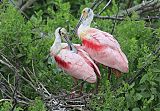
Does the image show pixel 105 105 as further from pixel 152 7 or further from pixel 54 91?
pixel 152 7

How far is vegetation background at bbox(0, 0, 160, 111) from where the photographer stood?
6.17 m

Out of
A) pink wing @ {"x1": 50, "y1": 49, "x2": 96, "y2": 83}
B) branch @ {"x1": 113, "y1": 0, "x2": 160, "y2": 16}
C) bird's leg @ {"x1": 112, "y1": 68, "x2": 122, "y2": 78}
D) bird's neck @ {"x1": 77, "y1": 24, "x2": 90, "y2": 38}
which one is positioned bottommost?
bird's leg @ {"x1": 112, "y1": 68, "x2": 122, "y2": 78}

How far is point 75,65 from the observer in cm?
638

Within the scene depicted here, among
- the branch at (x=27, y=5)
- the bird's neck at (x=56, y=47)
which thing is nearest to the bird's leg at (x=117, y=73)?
the bird's neck at (x=56, y=47)

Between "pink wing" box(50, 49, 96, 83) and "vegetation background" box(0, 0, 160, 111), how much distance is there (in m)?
0.14

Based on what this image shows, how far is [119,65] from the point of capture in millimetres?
6367

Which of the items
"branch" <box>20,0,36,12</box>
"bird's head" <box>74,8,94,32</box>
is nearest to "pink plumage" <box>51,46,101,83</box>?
"bird's head" <box>74,8,94,32</box>

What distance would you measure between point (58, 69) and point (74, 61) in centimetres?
33

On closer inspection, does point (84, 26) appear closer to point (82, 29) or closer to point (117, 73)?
point (82, 29)

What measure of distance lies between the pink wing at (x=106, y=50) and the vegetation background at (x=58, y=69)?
0.41 feet

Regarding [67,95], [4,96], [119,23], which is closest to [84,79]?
[67,95]

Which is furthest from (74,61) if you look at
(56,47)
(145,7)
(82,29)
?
(145,7)

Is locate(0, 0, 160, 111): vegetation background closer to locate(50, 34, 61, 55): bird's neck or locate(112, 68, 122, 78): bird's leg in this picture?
locate(112, 68, 122, 78): bird's leg

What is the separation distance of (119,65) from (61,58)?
464mm
